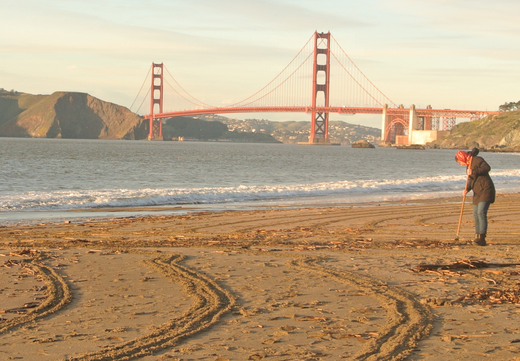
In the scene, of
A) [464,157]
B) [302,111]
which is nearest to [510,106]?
[302,111]

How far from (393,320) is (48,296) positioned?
2485 mm

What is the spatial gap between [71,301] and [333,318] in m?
1.87

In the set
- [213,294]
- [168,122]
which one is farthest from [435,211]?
[168,122]

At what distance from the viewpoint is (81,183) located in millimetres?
21625

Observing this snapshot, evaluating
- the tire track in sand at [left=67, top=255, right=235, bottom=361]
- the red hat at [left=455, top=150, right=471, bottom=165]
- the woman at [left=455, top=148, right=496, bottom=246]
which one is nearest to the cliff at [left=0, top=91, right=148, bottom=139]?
the red hat at [left=455, top=150, right=471, bottom=165]

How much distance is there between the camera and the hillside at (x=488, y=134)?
10461 centimetres

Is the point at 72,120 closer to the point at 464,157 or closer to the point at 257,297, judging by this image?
the point at 464,157

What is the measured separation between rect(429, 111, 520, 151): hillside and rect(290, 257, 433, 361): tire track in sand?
10241 centimetres

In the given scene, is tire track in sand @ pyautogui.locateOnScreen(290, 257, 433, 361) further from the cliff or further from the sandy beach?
the cliff

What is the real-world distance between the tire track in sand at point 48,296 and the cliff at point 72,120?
431 ft

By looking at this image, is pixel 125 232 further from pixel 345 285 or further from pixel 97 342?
pixel 97 342

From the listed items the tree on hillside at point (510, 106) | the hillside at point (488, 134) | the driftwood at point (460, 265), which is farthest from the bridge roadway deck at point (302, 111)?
the driftwood at point (460, 265)

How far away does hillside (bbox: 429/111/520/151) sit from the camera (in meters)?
105

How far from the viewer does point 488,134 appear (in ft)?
367
